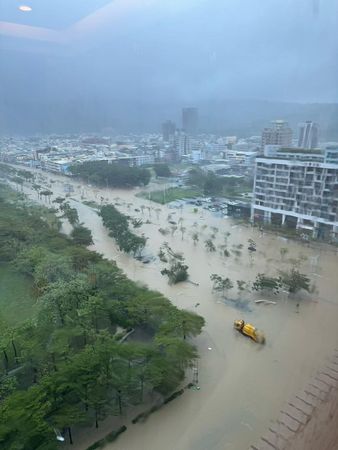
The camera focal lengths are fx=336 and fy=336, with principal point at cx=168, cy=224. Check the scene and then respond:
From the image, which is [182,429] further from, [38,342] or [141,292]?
[141,292]

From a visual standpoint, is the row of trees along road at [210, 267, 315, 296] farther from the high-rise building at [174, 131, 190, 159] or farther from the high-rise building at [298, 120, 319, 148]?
the high-rise building at [174, 131, 190, 159]

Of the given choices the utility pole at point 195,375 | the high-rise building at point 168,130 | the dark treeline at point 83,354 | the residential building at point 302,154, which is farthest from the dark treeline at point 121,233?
the high-rise building at point 168,130

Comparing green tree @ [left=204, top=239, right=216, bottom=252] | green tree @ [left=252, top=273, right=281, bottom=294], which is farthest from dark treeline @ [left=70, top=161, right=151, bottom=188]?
green tree @ [left=252, top=273, right=281, bottom=294]

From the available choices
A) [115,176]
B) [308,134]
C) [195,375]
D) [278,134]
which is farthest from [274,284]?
[115,176]

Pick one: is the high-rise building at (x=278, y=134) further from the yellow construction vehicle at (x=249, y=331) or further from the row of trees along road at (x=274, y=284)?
the yellow construction vehicle at (x=249, y=331)

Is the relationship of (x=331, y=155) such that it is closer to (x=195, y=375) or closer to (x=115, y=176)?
(x=195, y=375)

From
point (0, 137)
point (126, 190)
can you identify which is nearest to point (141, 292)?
point (126, 190)
